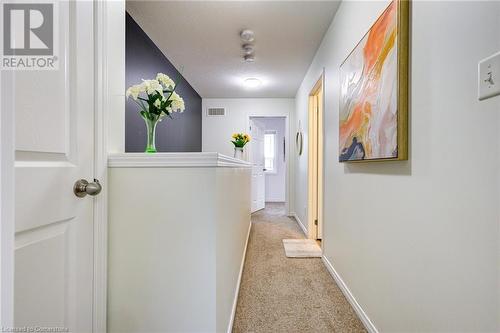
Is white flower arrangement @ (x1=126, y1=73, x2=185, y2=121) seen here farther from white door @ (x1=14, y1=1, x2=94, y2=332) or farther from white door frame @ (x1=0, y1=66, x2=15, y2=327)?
white door frame @ (x1=0, y1=66, x2=15, y2=327)

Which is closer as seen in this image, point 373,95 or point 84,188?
point 84,188

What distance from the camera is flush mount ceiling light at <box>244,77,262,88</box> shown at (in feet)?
13.1

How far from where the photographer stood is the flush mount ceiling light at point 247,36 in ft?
8.32

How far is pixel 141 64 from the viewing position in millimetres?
2553

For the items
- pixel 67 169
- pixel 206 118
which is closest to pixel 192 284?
pixel 67 169

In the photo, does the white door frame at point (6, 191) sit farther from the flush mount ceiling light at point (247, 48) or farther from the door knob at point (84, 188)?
the flush mount ceiling light at point (247, 48)

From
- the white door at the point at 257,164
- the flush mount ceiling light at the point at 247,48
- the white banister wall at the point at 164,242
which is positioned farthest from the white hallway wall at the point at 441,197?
the white door at the point at 257,164

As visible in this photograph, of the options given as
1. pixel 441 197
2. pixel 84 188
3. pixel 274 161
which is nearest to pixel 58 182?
pixel 84 188

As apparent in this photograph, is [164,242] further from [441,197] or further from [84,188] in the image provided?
[441,197]

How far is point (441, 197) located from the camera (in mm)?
951

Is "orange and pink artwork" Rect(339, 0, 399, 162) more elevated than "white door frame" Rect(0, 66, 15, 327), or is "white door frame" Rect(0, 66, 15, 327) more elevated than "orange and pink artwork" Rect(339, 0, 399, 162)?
"orange and pink artwork" Rect(339, 0, 399, 162)
